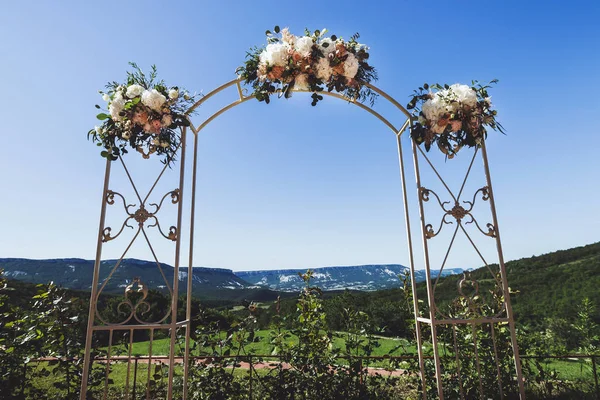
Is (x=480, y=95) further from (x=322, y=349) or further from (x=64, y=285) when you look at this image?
(x=64, y=285)

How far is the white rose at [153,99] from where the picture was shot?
2.02 metres

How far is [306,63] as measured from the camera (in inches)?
83.5

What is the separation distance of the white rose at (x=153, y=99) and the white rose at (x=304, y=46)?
0.87 meters

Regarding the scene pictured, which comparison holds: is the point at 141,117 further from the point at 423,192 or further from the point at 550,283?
the point at 550,283

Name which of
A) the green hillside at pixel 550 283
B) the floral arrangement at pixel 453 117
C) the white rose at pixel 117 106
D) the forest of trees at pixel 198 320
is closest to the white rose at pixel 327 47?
the floral arrangement at pixel 453 117

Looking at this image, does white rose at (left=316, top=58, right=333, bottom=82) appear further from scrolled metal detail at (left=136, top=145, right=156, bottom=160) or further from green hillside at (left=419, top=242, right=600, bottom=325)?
green hillside at (left=419, top=242, right=600, bottom=325)

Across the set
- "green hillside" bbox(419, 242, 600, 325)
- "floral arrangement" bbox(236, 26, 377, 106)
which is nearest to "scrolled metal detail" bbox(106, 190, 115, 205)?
"floral arrangement" bbox(236, 26, 377, 106)

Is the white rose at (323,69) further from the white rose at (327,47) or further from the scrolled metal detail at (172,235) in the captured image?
the scrolled metal detail at (172,235)

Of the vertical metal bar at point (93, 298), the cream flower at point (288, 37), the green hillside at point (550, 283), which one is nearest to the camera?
the vertical metal bar at point (93, 298)

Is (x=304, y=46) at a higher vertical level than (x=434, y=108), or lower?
higher

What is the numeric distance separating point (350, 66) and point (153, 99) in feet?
3.90

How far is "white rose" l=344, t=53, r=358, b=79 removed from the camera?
2.09 meters

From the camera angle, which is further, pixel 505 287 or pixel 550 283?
pixel 550 283

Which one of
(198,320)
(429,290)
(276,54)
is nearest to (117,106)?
(276,54)
